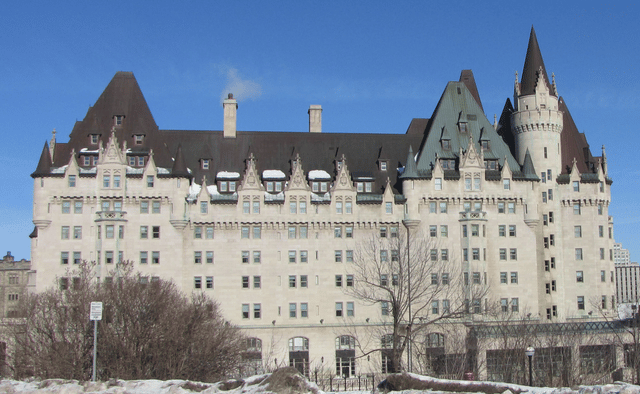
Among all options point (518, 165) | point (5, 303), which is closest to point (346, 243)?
point (518, 165)

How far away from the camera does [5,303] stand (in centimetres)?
16388

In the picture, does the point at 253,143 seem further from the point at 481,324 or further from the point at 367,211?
the point at 481,324

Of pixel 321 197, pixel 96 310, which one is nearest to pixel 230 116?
pixel 321 197

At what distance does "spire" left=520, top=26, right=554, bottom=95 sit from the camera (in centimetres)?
8650

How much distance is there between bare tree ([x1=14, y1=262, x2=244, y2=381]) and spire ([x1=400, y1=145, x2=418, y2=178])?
30748 millimetres

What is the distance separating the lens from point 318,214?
80.9 m

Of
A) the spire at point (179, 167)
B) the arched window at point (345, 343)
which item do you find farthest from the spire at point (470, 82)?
the spire at point (179, 167)

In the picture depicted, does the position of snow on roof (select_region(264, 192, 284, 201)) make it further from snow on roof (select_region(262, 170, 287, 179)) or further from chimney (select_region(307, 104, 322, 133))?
chimney (select_region(307, 104, 322, 133))

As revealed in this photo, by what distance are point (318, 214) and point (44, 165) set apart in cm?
2889

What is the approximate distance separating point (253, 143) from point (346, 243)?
16365 millimetres

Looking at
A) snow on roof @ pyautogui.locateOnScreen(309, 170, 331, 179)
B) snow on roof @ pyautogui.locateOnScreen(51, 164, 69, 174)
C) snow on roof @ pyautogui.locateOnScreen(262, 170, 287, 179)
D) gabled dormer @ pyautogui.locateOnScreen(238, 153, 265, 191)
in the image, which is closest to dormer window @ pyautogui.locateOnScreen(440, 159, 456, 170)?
snow on roof @ pyautogui.locateOnScreen(309, 170, 331, 179)

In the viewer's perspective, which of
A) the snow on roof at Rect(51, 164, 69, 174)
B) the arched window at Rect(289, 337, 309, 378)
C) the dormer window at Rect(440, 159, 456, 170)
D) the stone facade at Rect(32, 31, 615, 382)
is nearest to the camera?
the arched window at Rect(289, 337, 309, 378)

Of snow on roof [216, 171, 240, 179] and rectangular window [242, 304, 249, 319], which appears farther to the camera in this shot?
snow on roof [216, 171, 240, 179]

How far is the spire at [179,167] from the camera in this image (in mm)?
79306
